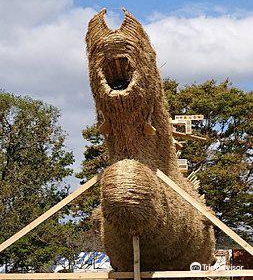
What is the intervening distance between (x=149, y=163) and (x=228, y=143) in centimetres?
2004

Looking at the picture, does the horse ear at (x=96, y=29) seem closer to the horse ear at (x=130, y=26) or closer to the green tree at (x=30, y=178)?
the horse ear at (x=130, y=26)

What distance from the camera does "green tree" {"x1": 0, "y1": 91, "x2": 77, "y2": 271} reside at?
80.8 ft

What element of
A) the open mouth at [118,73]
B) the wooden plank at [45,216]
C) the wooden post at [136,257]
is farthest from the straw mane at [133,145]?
the wooden plank at [45,216]

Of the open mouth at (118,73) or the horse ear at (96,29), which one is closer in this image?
the open mouth at (118,73)

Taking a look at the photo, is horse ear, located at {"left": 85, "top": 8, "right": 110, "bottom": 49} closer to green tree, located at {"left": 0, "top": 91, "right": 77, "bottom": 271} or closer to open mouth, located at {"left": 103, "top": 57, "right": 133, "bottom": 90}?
open mouth, located at {"left": 103, "top": 57, "right": 133, "bottom": 90}

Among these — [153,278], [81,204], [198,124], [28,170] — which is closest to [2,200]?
[28,170]

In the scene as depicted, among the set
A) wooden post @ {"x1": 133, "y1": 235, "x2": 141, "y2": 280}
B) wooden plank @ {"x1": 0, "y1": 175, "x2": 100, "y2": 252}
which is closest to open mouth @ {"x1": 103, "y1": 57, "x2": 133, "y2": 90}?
wooden plank @ {"x1": 0, "y1": 175, "x2": 100, "y2": 252}

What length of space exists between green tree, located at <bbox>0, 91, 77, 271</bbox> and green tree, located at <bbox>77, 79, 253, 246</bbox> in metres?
1.83

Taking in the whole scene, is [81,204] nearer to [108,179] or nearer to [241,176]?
[241,176]

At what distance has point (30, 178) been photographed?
25891mm

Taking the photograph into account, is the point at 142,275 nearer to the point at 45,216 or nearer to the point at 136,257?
the point at 136,257

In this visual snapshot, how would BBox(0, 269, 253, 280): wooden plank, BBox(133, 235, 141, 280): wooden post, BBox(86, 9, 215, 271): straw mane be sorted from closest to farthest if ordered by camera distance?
BBox(86, 9, 215, 271): straw mane, BBox(133, 235, 141, 280): wooden post, BBox(0, 269, 253, 280): wooden plank

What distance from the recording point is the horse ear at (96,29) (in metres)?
7.77

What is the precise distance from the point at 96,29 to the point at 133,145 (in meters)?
1.63
